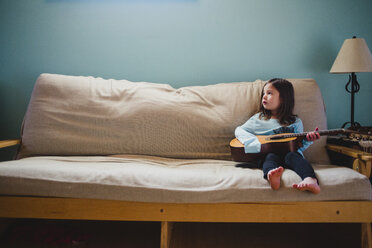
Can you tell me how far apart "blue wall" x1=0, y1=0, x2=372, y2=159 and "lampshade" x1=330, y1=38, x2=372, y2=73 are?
0.25m

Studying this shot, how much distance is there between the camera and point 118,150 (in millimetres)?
1610

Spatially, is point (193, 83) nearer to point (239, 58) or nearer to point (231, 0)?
point (239, 58)

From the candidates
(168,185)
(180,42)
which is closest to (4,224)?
(168,185)

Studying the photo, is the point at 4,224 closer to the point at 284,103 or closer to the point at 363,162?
the point at 284,103

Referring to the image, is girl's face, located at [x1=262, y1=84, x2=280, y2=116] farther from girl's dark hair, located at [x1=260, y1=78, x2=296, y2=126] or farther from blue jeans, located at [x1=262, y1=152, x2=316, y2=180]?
blue jeans, located at [x1=262, y1=152, x2=316, y2=180]

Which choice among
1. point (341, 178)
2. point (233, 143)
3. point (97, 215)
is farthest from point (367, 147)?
point (97, 215)

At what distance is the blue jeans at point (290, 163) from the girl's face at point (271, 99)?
1.00 ft

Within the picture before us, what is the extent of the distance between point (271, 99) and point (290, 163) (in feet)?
1.35

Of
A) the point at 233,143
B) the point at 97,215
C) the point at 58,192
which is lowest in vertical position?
the point at 97,215

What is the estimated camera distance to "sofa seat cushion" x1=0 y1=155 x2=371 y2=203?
1.12m

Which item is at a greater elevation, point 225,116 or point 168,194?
point 225,116

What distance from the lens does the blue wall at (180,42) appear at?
198cm

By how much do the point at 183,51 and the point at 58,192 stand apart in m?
1.35

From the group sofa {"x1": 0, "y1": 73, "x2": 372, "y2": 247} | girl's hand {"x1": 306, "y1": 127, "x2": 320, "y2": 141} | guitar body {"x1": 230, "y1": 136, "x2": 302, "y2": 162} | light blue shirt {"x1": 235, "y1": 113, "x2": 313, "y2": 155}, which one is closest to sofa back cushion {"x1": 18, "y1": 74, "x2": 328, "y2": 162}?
sofa {"x1": 0, "y1": 73, "x2": 372, "y2": 247}
